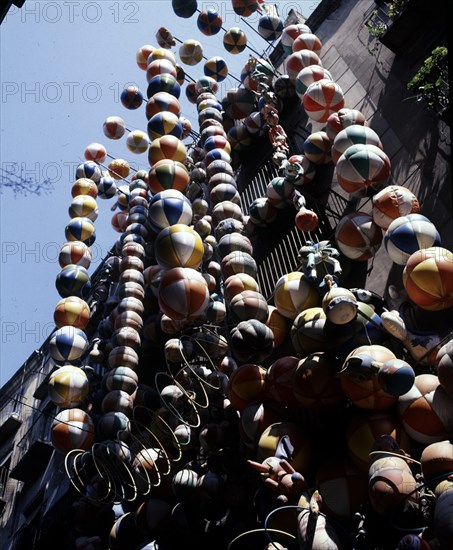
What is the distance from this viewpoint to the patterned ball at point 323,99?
1528 centimetres

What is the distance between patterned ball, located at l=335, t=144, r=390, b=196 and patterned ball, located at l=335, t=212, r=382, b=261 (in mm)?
629

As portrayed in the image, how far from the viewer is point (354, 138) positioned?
13.1 m

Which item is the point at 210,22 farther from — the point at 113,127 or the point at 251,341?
the point at 251,341

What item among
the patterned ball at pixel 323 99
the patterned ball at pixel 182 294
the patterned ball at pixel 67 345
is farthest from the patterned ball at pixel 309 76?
the patterned ball at pixel 67 345

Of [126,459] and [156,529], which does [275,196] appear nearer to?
[126,459]

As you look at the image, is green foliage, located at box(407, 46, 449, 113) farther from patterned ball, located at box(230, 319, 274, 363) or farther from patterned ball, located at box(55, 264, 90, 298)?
patterned ball, located at box(55, 264, 90, 298)

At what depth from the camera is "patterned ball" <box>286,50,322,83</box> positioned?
17344 mm

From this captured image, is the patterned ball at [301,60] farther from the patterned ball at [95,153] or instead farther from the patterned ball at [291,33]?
the patterned ball at [95,153]

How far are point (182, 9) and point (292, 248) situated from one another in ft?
32.7

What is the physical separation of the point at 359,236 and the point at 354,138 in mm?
2149

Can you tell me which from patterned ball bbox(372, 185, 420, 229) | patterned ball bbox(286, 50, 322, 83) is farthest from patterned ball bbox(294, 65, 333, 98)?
patterned ball bbox(372, 185, 420, 229)

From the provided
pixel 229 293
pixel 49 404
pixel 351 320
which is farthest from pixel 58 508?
pixel 351 320

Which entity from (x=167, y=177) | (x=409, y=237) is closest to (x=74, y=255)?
(x=167, y=177)

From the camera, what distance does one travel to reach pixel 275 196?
15.9m
